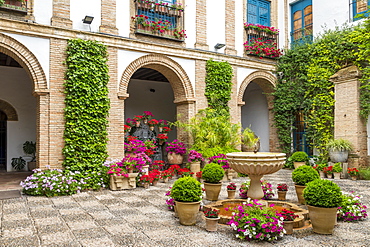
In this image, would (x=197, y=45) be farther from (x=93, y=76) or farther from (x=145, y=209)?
(x=145, y=209)

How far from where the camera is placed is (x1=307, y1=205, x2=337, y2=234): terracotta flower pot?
417 centimetres

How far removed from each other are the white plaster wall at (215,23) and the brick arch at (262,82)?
1553mm

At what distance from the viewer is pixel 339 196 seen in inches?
166

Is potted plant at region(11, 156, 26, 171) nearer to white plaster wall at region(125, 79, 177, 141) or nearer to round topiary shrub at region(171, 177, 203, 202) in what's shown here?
white plaster wall at region(125, 79, 177, 141)

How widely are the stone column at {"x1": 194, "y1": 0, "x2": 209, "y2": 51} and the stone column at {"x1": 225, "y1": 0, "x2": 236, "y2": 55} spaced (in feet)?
3.02

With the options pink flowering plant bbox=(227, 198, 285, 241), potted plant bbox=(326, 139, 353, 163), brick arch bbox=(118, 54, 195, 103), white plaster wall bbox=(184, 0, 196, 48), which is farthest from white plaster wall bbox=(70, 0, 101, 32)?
potted plant bbox=(326, 139, 353, 163)

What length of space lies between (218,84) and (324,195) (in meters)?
6.68

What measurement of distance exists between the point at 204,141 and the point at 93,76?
154 inches

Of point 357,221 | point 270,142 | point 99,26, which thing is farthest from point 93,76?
point 270,142

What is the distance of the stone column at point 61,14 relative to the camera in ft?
25.7

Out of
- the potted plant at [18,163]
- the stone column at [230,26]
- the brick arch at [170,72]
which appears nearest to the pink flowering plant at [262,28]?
the stone column at [230,26]

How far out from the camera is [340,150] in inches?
375

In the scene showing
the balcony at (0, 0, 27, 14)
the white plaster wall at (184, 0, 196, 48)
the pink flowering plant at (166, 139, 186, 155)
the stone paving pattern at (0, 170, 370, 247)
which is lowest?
the stone paving pattern at (0, 170, 370, 247)

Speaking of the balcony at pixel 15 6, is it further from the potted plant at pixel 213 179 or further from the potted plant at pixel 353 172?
the potted plant at pixel 353 172
